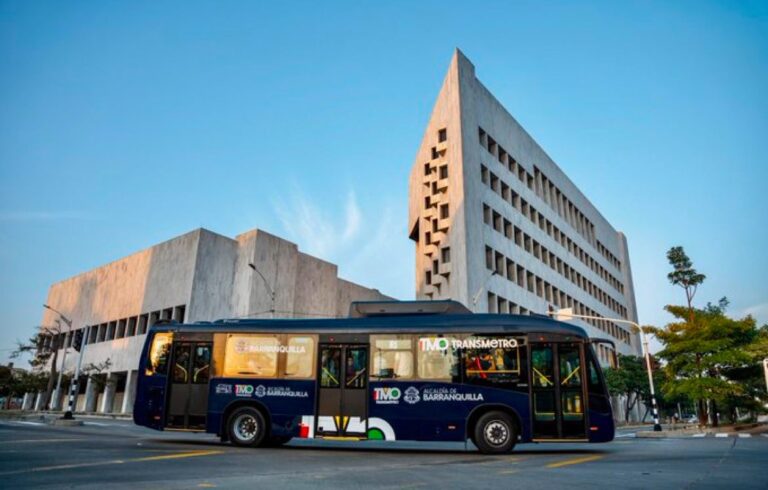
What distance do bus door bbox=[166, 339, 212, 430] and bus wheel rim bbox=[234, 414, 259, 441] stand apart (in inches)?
34.6

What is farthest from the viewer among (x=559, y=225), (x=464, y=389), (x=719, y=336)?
(x=559, y=225)

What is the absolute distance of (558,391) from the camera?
39.7 ft

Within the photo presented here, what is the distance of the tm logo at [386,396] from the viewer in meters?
12.5

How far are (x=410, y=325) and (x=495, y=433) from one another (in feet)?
10.1

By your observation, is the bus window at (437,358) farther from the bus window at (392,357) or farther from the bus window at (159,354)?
the bus window at (159,354)

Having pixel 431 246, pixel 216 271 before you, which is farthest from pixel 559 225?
pixel 216 271

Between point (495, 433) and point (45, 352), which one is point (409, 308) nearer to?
point (495, 433)

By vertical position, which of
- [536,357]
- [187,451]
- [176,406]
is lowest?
[187,451]

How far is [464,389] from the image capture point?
40.2ft

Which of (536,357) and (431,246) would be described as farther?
(431,246)

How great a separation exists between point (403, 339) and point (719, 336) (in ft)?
86.7

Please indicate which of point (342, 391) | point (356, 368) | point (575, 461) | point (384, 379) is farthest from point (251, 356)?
point (575, 461)

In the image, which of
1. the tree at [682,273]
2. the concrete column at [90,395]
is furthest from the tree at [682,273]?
the concrete column at [90,395]

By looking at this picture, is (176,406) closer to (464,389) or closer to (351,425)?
(351,425)
